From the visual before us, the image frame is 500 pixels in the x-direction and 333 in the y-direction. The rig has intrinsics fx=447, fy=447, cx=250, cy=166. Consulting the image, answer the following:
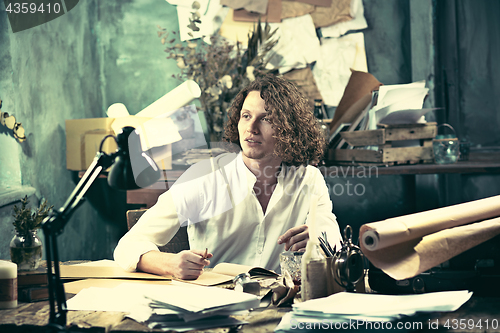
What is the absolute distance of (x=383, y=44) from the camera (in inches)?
117

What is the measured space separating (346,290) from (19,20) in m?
2.14

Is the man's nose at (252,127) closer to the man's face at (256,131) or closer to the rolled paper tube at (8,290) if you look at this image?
the man's face at (256,131)

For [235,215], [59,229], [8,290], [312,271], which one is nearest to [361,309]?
[312,271]

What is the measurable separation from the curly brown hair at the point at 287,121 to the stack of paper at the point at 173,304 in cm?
88

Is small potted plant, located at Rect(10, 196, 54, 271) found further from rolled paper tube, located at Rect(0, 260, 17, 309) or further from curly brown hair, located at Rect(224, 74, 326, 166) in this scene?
curly brown hair, located at Rect(224, 74, 326, 166)

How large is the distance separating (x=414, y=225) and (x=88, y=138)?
2088 millimetres

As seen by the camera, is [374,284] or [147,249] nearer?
[374,284]

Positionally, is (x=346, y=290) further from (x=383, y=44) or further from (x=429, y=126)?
(x=383, y=44)

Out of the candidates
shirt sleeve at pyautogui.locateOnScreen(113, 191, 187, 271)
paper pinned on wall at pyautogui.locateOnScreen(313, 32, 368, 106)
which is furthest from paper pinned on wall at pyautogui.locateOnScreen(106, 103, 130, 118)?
paper pinned on wall at pyautogui.locateOnScreen(313, 32, 368, 106)

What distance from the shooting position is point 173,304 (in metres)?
1.01

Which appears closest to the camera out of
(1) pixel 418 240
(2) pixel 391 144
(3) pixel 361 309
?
(3) pixel 361 309

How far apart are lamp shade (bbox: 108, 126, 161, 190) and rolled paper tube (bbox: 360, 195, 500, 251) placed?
1.75 ft

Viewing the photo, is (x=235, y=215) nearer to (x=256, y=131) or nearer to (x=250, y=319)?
(x=256, y=131)

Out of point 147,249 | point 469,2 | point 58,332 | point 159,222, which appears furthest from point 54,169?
point 469,2
